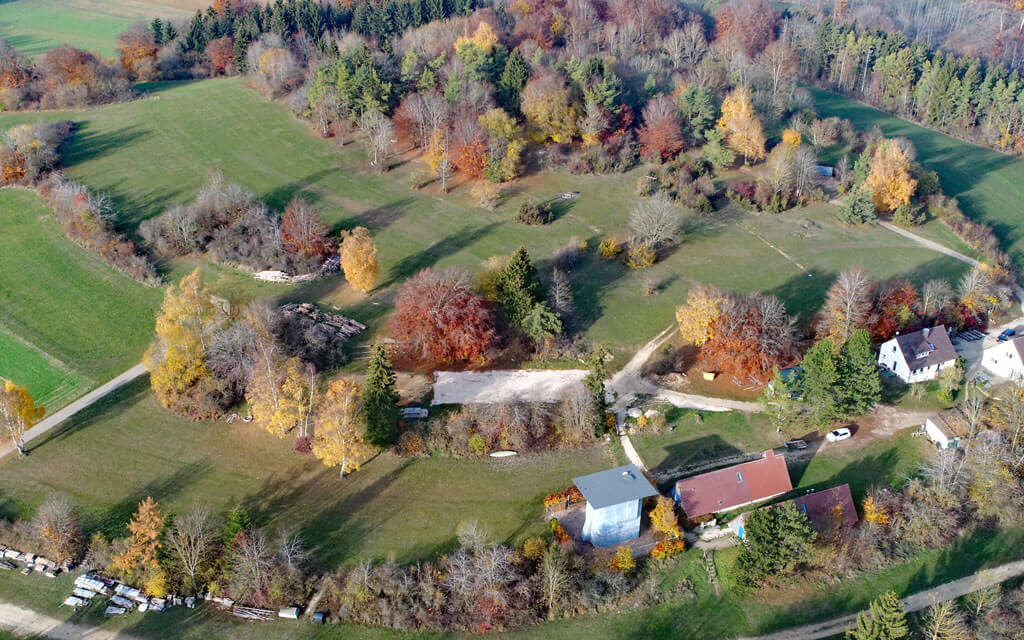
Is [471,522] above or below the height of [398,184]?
below

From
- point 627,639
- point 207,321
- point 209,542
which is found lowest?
point 627,639

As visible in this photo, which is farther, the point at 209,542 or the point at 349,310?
the point at 349,310

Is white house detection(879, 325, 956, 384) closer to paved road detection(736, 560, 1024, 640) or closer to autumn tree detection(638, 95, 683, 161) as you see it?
paved road detection(736, 560, 1024, 640)

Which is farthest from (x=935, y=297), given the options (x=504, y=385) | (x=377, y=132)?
(x=377, y=132)

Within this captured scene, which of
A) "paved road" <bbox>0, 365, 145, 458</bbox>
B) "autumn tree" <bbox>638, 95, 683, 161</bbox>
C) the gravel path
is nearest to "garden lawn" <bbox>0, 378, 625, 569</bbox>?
"paved road" <bbox>0, 365, 145, 458</bbox>

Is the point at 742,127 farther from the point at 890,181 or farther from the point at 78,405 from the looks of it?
the point at 78,405

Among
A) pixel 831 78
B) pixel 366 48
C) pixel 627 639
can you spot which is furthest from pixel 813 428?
pixel 831 78

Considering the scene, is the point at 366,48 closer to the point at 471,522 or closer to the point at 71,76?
the point at 71,76
